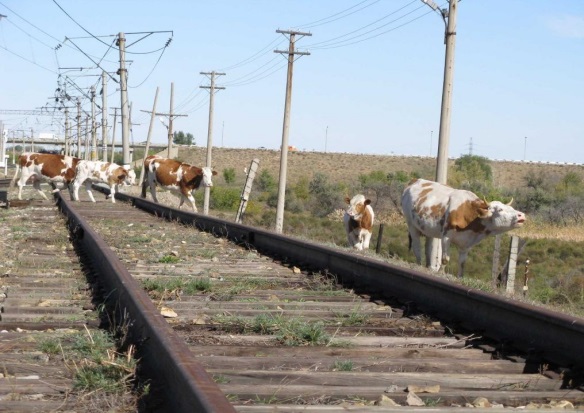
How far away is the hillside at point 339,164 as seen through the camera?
161 metres

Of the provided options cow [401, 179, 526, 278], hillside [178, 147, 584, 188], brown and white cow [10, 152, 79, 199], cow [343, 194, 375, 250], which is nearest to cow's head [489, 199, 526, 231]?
cow [401, 179, 526, 278]

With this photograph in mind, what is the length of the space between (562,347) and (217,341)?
7.30 feet

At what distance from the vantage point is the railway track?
519cm

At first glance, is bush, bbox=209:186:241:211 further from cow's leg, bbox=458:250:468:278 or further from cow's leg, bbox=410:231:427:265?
cow's leg, bbox=458:250:468:278

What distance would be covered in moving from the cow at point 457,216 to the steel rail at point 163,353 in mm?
9879

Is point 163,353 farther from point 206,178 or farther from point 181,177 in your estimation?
point 206,178

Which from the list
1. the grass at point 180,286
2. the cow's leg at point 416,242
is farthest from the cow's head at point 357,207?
the grass at point 180,286

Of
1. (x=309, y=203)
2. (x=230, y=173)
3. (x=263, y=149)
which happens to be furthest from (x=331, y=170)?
(x=309, y=203)

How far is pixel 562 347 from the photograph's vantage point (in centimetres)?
641

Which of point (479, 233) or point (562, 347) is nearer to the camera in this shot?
point (562, 347)

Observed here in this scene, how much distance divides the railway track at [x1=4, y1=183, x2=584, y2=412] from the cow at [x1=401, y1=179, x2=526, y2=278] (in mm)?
6485

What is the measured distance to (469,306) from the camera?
26.0 feet

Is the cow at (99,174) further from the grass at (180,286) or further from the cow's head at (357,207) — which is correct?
the grass at (180,286)

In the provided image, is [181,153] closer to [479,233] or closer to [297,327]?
[479,233]
